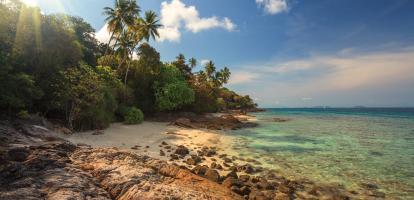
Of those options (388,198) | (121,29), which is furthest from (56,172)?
(121,29)

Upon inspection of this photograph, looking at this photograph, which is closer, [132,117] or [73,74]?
[73,74]

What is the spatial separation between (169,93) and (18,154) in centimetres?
2747

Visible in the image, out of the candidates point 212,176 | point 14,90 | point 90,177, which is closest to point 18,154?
point 90,177

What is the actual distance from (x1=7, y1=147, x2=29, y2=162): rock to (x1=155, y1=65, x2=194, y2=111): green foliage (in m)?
27.0

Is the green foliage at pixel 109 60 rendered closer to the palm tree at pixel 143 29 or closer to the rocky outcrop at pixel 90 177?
the palm tree at pixel 143 29

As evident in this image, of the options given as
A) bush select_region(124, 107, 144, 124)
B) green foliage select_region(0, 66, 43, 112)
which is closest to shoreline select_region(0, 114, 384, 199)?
green foliage select_region(0, 66, 43, 112)

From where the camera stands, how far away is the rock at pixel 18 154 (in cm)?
675

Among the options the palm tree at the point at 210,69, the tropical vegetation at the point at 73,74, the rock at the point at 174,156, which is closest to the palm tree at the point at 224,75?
the palm tree at the point at 210,69

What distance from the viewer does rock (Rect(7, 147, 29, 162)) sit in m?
6.75

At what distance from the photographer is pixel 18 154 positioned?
22.6 feet

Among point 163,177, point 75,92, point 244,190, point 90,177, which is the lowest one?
point 244,190

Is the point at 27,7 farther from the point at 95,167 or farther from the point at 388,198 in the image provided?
the point at 388,198

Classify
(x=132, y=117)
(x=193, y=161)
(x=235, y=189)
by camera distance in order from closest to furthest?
(x=235, y=189)
(x=193, y=161)
(x=132, y=117)

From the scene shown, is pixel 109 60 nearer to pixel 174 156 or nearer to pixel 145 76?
pixel 145 76
